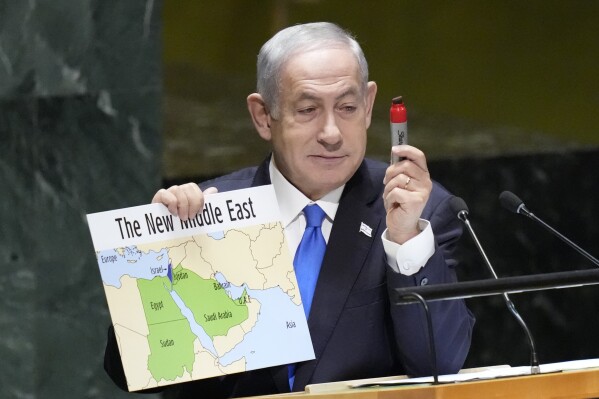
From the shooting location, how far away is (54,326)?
5.09m

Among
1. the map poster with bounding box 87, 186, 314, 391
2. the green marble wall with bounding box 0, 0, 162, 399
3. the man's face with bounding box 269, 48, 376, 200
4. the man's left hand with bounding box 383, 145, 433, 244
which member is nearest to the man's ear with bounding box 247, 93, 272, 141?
the man's face with bounding box 269, 48, 376, 200

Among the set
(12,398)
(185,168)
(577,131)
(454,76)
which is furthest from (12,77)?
(577,131)

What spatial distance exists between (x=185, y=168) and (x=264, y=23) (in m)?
0.70

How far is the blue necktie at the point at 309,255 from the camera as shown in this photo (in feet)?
11.0

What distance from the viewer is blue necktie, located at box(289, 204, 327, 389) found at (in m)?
3.34

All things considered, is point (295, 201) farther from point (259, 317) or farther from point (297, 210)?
point (259, 317)

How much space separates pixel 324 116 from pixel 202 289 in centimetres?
59

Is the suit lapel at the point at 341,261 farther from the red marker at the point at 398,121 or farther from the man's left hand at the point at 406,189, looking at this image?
the red marker at the point at 398,121

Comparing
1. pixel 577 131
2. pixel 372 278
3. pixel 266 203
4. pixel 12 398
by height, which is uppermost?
pixel 266 203

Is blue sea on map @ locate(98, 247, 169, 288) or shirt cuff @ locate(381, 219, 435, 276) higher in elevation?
blue sea on map @ locate(98, 247, 169, 288)

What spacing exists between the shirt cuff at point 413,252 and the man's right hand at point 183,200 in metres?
0.49

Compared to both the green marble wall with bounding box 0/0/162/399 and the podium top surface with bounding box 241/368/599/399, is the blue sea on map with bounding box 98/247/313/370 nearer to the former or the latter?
the podium top surface with bounding box 241/368/599/399

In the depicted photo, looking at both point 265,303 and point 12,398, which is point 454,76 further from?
point 265,303

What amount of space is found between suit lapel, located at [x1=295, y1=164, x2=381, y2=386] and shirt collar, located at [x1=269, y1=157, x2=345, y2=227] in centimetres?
3
